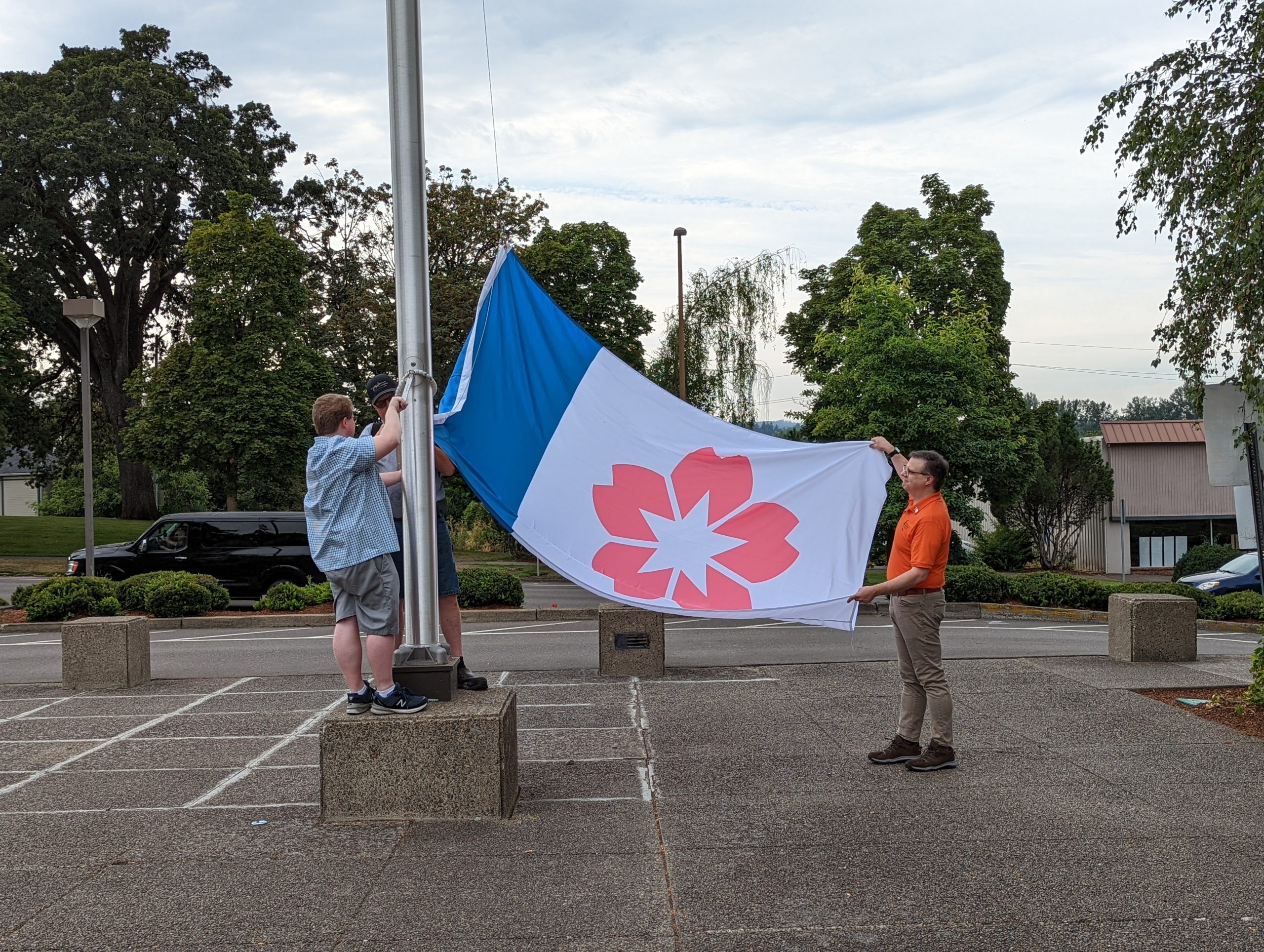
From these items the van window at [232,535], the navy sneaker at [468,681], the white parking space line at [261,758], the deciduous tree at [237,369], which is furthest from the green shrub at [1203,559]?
the navy sneaker at [468,681]

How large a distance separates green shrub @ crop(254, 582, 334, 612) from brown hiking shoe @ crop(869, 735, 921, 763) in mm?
13083

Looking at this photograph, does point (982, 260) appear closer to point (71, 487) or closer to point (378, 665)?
point (378, 665)

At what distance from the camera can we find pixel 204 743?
788 cm

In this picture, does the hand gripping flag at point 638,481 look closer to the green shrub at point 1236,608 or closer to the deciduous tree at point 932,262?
the green shrub at point 1236,608

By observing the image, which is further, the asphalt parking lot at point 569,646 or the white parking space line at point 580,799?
the asphalt parking lot at point 569,646

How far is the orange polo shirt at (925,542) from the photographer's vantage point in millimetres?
6484

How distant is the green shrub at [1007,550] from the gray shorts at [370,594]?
123 feet

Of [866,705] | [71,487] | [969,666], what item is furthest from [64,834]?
[71,487]

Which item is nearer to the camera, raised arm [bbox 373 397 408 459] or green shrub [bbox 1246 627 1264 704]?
raised arm [bbox 373 397 408 459]

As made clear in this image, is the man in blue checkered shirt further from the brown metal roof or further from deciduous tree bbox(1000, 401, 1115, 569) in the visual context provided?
the brown metal roof

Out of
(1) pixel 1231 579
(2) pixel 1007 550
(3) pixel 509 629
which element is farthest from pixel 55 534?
(1) pixel 1231 579

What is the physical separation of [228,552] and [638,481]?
631 inches

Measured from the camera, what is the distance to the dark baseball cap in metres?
6.66

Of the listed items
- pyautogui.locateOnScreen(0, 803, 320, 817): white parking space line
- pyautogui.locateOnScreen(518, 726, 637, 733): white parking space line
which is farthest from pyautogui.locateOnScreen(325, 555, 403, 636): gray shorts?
pyautogui.locateOnScreen(518, 726, 637, 733): white parking space line
